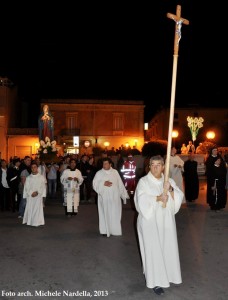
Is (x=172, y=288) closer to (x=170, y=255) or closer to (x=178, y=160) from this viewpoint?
(x=170, y=255)

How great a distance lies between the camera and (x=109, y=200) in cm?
983

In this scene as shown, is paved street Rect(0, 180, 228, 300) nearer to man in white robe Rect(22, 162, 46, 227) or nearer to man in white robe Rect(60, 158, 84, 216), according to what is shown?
man in white robe Rect(22, 162, 46, 227)

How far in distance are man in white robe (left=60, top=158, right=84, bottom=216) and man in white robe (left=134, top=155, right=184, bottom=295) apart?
6591 millimetres

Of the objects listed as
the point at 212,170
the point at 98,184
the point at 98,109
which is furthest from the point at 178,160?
the point at 98,109

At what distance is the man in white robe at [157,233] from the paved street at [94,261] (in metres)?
0.24

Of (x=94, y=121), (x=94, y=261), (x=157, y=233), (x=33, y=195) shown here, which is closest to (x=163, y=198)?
(x=157, y=233)

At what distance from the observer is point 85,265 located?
707cm

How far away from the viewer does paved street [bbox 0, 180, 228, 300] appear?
18.8 feet

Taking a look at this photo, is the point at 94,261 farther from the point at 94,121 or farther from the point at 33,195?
the point at 94,121

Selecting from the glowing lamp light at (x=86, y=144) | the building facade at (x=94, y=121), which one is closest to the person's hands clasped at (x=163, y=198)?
the glowing lamp light at (x=86, y=144)

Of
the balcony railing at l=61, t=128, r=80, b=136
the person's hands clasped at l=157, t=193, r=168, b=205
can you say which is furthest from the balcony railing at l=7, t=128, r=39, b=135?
the person's hands clasped at l=157, t=193, r=168, b=205

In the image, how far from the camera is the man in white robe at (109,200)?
9.53 m

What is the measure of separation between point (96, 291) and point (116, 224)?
379 centimetres

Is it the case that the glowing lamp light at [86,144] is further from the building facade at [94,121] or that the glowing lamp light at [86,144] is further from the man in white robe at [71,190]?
the man in white robe at [71,190]
